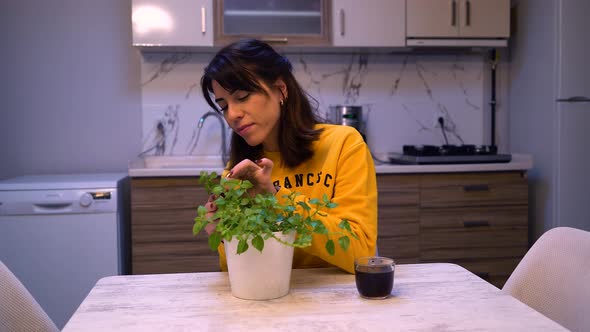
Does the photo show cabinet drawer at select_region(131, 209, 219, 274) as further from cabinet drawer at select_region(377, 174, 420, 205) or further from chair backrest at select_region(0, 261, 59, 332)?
chair backrest at select_region(0, 261, 59, 332)

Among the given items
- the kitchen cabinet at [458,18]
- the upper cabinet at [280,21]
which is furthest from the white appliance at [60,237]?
the kitchen cabinet at [458,18]

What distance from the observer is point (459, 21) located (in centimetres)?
324

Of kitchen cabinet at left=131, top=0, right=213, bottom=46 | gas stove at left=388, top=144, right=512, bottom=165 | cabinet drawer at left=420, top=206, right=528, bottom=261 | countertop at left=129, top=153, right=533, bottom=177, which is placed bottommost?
cabinet drawer at left=420, top=206, right=528, bottom=261

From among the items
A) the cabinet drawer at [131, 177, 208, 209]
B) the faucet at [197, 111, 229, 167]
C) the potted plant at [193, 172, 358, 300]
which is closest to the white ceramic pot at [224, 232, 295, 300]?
the potted plant at [193, 172, 358, 300]

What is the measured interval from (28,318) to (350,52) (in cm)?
272

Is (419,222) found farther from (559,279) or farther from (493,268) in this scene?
(559,279)

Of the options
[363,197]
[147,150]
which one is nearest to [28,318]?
[363,197]

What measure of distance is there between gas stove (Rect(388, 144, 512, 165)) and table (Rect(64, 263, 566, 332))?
1897 mm

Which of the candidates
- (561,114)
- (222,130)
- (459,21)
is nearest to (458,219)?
(561,114)

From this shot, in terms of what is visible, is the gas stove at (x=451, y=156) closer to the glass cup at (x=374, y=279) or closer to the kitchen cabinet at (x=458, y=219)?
the kitchen cabinet at (x=458, y=219)

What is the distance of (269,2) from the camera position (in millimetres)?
3129

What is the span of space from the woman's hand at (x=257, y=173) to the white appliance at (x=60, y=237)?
1.76 m

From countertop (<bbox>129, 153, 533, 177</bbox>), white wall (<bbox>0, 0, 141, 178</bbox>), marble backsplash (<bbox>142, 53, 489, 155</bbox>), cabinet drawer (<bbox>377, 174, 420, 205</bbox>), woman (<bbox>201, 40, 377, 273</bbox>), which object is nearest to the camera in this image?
woman (<bbox>201, 40, 377, 273</bbox>)

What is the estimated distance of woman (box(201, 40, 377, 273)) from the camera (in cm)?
133
